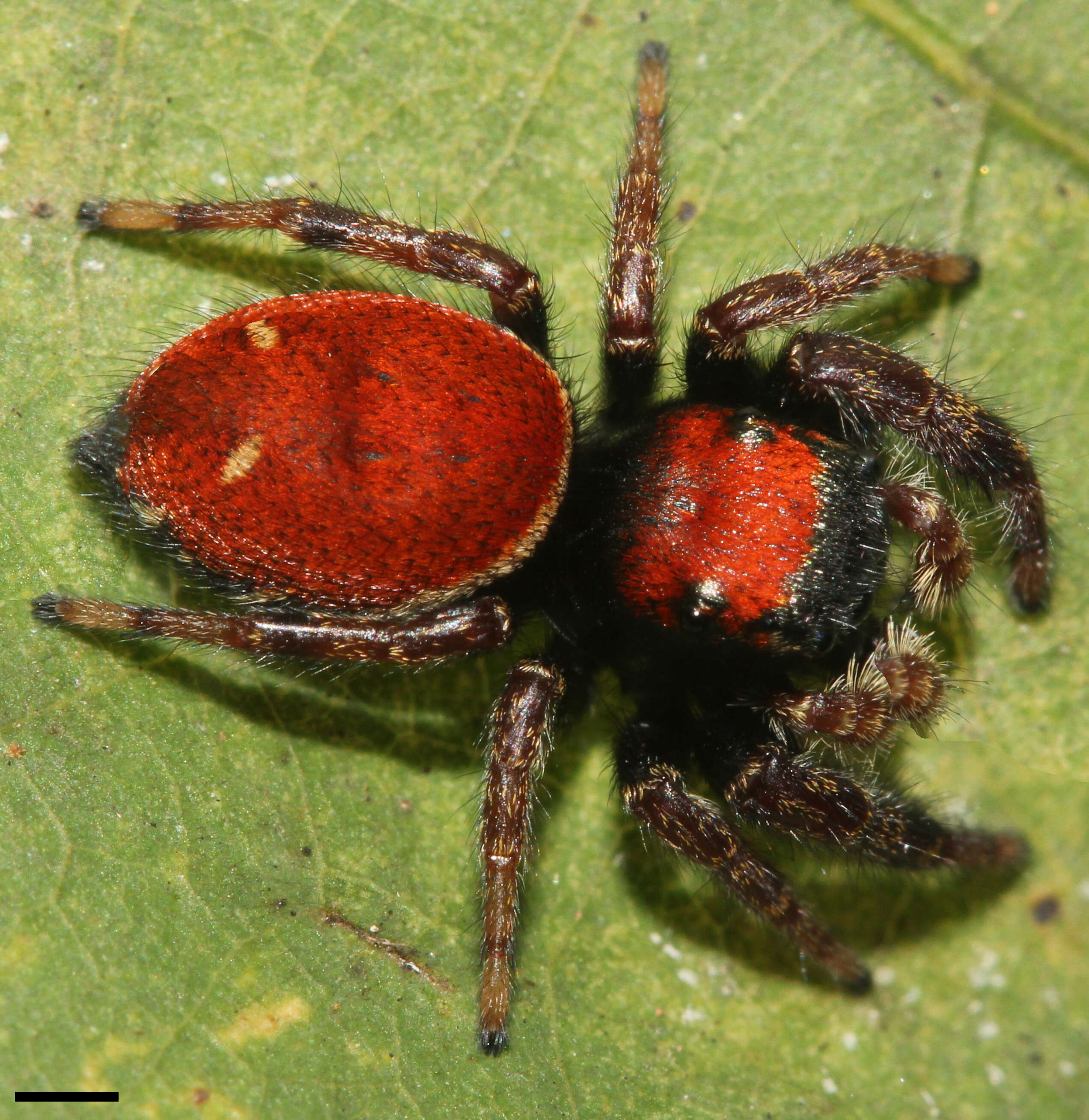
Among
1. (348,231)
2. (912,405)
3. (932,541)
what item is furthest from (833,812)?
(348,231)

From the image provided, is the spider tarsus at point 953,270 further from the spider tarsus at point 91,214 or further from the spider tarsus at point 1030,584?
the spider tarsus at point 91,214

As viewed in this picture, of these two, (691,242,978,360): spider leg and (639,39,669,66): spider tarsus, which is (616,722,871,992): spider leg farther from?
(639,39,669,66): spider tarsus

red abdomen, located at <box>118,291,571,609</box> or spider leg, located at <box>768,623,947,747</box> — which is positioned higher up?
red abdomen, located at <box>118,291,571,609</box>

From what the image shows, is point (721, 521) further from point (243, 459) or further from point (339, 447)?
point (243, 459)

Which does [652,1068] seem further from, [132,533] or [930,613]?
[132,533]

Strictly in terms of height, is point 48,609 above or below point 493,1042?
above

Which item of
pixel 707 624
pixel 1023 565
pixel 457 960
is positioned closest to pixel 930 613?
pixel 1023 565

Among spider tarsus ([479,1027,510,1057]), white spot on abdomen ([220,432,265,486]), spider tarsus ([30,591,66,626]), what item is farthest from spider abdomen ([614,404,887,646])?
spider tarsus ([30,591,66,626])

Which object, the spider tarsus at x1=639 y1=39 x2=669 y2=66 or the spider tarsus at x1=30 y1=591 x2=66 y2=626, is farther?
the spider tarsus at x1=639 y1=39 x2=669 y2=66
